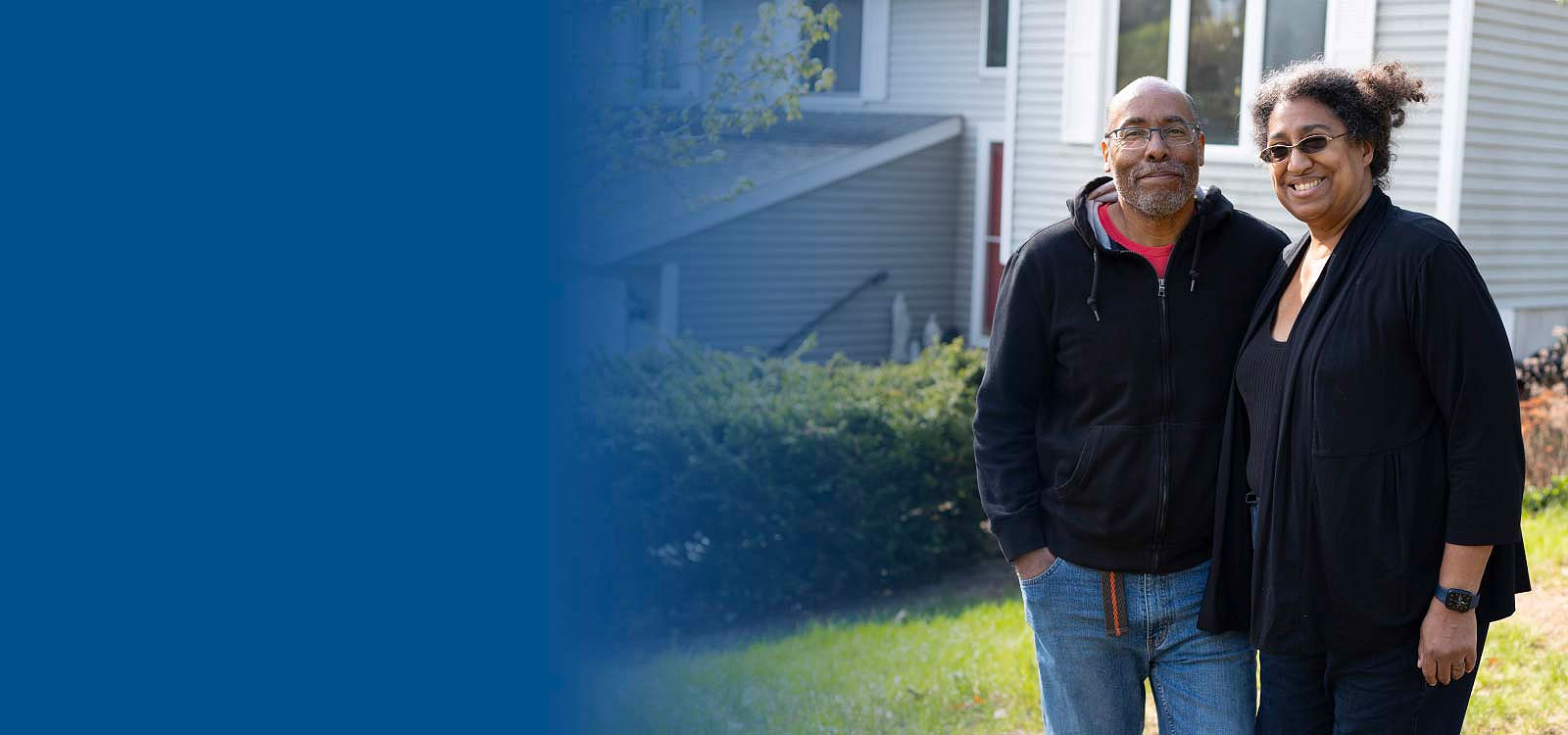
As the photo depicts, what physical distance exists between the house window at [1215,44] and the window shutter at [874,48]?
5.00 meters

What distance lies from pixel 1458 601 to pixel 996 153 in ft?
47.4

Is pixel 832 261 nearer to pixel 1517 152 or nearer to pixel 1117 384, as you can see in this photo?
pixel 1517 152

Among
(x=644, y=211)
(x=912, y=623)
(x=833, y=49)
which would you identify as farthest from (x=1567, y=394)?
(x=833, y=49)

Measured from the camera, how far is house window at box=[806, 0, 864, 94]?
57.6 feet

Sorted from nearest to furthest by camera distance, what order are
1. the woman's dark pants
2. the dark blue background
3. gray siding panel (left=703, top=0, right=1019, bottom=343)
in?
the dark blue background < the woman's dark pants < gray siding panel (left=703, top=0, right=1019, bottom=343)

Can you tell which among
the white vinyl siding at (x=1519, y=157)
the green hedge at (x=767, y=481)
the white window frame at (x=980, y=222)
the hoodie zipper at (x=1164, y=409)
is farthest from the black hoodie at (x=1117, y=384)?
the white window frame at (x=980, y=222)

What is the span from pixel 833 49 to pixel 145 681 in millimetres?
17100

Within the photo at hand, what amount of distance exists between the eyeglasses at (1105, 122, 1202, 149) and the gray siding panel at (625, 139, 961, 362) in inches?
465

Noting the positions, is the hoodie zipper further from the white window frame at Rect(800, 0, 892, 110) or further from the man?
the white window frame at Rect(800, 0, 892, 110)

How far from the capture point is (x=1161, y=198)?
268 centimetres

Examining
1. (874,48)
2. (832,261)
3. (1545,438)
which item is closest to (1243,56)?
(1545,438)

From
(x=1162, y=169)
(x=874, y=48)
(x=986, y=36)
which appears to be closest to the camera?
(x=1162, y=169)

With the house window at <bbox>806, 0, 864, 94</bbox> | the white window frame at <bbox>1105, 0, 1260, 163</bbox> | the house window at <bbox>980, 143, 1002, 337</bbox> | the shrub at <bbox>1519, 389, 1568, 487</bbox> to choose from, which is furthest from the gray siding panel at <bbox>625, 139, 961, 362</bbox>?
the shrub at <bbox>1519, 389, 1568, 487</bbox>

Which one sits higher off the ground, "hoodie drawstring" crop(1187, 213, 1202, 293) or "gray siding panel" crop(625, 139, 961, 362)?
"hoodie drawstring" crop(1187, 213, 1202, 293)
